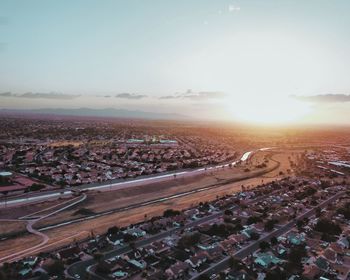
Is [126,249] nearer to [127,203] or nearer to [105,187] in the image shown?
[127,203]

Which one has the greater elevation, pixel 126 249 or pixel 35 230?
pixel 126 249

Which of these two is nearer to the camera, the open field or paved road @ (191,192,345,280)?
paved road @ (191,192,345,280)

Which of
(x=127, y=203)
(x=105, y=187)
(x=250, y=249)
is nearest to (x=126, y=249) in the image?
(x=250, y=249)

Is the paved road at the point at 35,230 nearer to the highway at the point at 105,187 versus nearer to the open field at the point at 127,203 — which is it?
the open field at the point at 127,203

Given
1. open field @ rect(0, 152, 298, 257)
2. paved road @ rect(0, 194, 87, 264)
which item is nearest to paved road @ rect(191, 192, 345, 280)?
open field @ rect(0, 152, 298, 257)

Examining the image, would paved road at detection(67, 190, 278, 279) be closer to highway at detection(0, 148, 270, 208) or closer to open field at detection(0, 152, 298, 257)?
open field at detection(0, 152, 298, 257)

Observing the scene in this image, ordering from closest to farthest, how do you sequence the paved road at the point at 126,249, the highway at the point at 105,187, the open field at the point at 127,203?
the paved road at the point at 126,249 < the open field at the point at 127,203 < the highway at the point at 105,187

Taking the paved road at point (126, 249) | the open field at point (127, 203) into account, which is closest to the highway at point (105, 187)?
the open field at point (127, 203)

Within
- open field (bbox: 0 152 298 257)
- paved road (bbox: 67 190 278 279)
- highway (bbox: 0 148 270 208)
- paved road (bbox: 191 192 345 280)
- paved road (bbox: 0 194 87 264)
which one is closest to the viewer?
paved road (bbox: 67 190 278 279)
